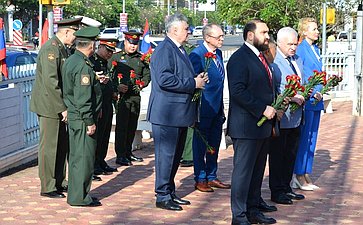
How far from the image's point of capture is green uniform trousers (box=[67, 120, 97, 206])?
26.0 feet

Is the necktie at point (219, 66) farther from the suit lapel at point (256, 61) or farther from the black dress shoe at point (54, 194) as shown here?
the black dress shoe at point (54, 194)

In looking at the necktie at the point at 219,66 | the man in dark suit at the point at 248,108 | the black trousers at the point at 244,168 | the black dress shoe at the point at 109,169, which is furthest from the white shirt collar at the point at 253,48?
the black dress shoe at the point at 109,169

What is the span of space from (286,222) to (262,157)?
2.41ft

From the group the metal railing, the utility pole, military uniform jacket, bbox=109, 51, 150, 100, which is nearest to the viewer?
the metal railing

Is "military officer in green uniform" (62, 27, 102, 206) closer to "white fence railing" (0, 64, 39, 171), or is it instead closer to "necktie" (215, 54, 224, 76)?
"necktie" (215, 54, 224, 76)

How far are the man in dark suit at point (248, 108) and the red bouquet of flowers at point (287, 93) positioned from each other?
0.07 m

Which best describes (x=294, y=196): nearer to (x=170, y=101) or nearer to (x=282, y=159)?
(x=282, y=159)

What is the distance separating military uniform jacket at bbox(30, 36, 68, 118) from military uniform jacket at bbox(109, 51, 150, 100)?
214 centimetres

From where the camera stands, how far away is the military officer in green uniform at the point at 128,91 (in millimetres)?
10672

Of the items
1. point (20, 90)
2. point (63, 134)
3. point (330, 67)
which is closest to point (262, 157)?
point (63, 134)

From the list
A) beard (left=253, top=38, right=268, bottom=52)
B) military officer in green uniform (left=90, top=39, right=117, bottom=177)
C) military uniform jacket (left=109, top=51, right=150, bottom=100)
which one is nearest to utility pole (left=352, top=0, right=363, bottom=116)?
military uniform jacket (left=109, top=51, right=150, bottom=100)

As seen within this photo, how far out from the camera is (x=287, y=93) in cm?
725

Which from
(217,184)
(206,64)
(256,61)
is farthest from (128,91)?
(256,61)

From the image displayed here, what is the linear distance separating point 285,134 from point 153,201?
1.58 metres
